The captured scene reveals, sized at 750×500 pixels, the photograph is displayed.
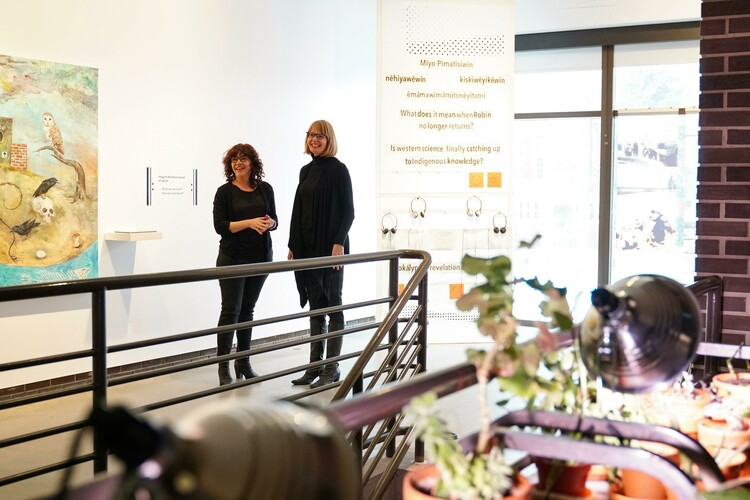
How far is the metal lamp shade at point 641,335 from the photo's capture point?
1271mm

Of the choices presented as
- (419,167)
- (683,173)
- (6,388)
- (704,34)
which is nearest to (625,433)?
(704,34)

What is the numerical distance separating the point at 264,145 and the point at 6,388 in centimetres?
309

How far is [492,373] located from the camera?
125cm

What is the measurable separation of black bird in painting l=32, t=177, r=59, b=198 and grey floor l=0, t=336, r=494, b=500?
1.31m

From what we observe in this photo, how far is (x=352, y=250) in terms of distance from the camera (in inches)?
354

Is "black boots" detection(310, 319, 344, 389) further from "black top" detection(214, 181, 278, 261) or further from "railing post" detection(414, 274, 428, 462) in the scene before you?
"railing post" detection(414, 274, 428, 462)

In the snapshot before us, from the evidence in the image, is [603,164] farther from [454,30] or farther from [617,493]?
[617,493]

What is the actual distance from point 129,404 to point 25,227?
2.04 m

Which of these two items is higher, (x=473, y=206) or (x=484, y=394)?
(x=473, y=206)

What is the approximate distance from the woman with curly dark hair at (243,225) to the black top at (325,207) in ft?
0.88

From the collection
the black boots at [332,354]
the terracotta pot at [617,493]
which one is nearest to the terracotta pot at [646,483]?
the terracotta pot at [617,493]

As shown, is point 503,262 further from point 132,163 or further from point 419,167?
point 419,167

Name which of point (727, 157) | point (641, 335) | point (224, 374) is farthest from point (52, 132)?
point (641, 335)

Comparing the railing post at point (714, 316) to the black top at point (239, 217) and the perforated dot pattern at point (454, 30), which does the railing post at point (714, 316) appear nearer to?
the black top at point (239, 217)
